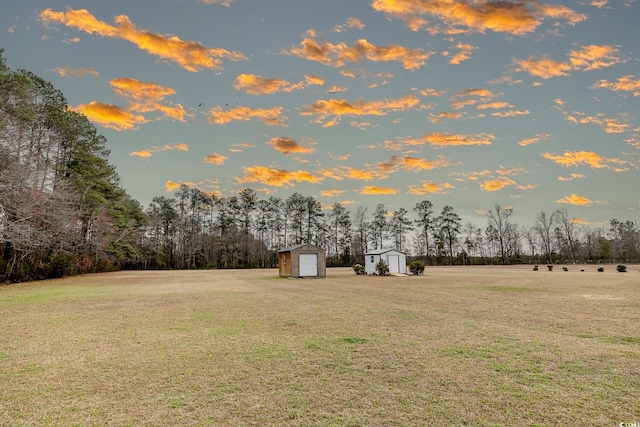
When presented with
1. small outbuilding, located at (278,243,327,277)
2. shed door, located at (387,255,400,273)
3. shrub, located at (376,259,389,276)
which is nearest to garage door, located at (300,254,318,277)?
small outbuilding, located at (278,243,327,277)

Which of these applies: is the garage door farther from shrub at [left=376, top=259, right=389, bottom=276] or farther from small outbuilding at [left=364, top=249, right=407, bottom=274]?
small outbuilding at [left=364, top=249, right=407, bottom=274]

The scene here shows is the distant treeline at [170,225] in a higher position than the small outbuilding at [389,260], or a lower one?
higher

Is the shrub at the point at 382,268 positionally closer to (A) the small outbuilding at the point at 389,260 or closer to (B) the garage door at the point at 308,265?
(A) the small outbuilding at the point at 389,260

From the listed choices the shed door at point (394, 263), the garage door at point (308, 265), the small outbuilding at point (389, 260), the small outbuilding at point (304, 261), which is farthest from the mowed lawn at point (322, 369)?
the shed door at point (394, 263)

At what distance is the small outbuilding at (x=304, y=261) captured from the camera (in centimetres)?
2762

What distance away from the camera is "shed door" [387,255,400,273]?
32.5 m

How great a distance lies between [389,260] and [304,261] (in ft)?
30.8

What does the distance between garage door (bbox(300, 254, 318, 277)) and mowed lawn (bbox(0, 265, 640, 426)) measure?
59.5 ft

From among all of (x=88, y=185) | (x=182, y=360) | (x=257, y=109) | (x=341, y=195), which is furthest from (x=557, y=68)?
(x=341, y=195)

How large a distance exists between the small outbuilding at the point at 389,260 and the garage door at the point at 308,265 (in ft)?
23.6

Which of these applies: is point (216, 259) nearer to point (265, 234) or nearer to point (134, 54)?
point (265, 234)

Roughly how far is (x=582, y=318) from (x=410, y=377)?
7.29 m

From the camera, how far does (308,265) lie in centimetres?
2795

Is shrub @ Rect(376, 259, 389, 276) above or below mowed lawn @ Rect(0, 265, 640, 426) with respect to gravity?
below
